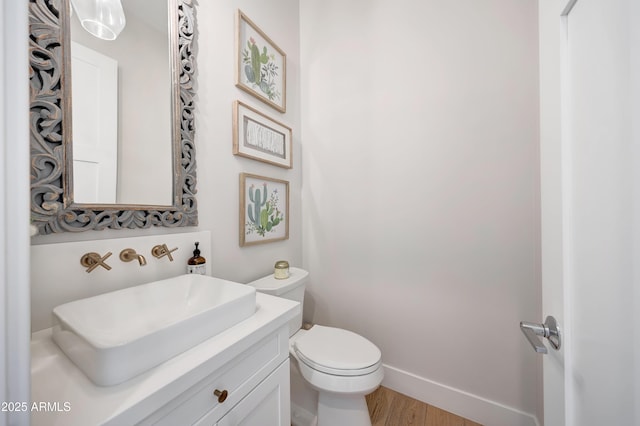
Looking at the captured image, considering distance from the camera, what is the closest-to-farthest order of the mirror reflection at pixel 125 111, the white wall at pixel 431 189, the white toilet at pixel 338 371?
the mirror reflection at pixel 125 111 → the white toilet at pixel 338 371 → the white wall at pixel 431 189

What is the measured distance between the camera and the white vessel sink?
1.49 feet

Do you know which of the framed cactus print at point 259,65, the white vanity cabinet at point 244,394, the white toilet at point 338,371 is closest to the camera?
the white vanity cabinet at point 244,394

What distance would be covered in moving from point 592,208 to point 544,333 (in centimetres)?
32

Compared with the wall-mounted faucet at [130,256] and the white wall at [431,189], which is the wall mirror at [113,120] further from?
the white wall at [431,189]

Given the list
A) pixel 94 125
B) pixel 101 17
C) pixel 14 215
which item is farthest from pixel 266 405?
pixel 101 17

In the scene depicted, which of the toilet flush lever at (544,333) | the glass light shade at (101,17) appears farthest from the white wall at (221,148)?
the toilet flush lever at (544,333)

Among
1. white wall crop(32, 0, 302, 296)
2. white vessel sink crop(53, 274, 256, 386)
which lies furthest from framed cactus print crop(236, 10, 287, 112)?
white vessel sink crop(53, 274, 256, 386)

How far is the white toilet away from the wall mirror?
2.21 ft

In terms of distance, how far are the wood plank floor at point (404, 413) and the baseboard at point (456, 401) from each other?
27 mm

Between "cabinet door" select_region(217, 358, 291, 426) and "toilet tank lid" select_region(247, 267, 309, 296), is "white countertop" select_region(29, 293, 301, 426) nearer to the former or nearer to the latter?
"cabinet door" select_region(217, 358, 291, 426)

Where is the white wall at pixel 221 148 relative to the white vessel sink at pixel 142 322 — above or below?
above

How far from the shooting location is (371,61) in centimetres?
149

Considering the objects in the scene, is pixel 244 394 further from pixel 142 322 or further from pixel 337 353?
pixel 337 353

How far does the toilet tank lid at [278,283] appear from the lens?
118 cm
